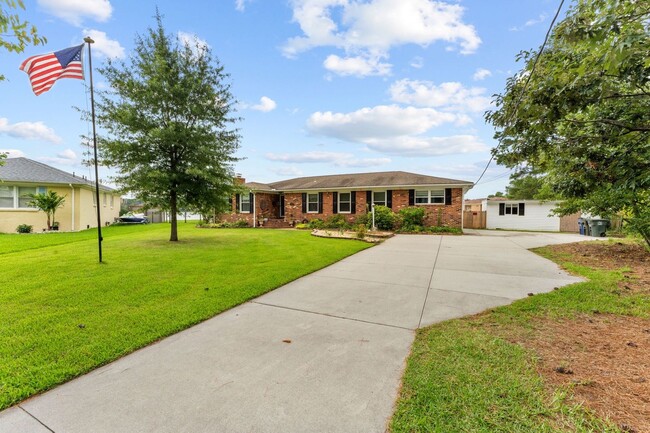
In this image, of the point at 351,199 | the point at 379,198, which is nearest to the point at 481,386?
the point at 379,198

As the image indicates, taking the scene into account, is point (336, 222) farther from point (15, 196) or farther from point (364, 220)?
point (15, 196)

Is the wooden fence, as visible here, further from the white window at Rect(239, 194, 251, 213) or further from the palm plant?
the palm plant

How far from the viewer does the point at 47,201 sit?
49.5 feet

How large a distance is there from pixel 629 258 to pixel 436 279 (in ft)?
21.8

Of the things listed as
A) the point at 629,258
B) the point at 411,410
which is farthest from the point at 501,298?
the point at 629,258

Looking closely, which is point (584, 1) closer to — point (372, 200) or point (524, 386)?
point (524, 386)

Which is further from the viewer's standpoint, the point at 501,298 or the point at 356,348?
the point at 501,298

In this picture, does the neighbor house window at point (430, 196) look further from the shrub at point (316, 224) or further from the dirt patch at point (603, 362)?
the dirt patch at point (603, 362)

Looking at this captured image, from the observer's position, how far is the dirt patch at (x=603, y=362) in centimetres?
202

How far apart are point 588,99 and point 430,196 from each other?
1437cm

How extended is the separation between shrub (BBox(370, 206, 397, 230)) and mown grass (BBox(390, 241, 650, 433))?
1304cm

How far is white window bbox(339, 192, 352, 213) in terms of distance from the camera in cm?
1906

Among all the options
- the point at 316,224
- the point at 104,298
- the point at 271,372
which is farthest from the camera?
the point at 316,224

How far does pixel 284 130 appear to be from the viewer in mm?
17156
